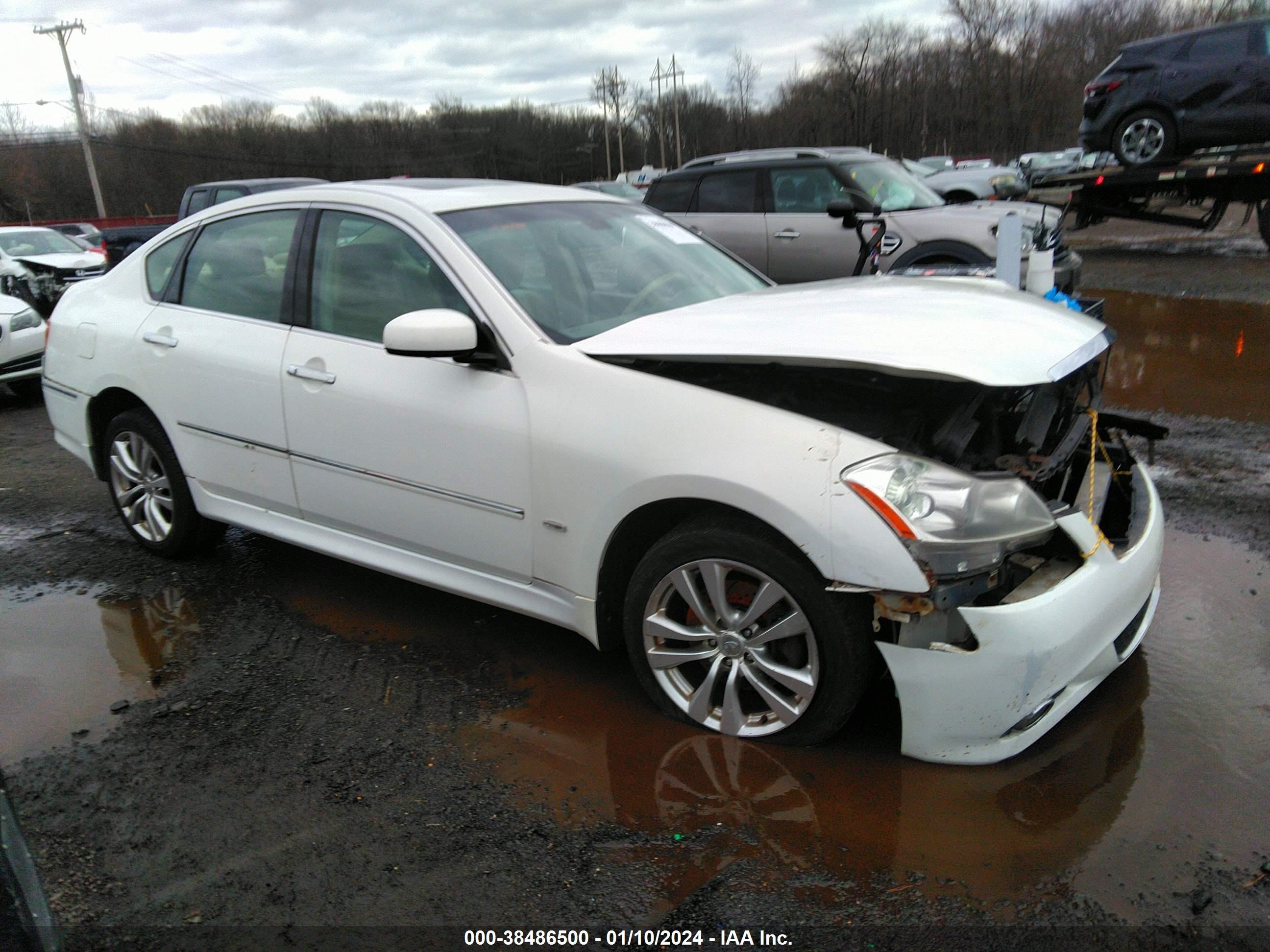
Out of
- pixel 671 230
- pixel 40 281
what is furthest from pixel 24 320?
pixel 671 230

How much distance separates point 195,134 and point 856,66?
4644 cm

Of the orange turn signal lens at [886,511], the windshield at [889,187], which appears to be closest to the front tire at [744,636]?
the orange turn signal lens at [886,511]

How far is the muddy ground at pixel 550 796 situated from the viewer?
7.25 ft

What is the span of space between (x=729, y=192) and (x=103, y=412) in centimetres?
681

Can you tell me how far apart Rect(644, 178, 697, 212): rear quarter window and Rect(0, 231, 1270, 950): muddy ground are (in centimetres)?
698

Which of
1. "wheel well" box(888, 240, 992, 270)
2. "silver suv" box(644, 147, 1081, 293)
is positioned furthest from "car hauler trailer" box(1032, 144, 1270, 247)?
"wheel well" box(888, 240, 992, 270)

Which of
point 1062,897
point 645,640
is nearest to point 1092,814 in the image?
point 1062,897

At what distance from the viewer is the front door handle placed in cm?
Result: 346

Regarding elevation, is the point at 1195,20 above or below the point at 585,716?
above

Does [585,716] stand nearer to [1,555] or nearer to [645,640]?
[645,640]

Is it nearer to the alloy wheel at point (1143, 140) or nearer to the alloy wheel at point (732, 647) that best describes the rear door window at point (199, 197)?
the alloy wheel at point (732, 647)

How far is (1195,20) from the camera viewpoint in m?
60.7

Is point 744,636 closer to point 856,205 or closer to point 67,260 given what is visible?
point 856,205

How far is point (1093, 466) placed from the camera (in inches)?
120
